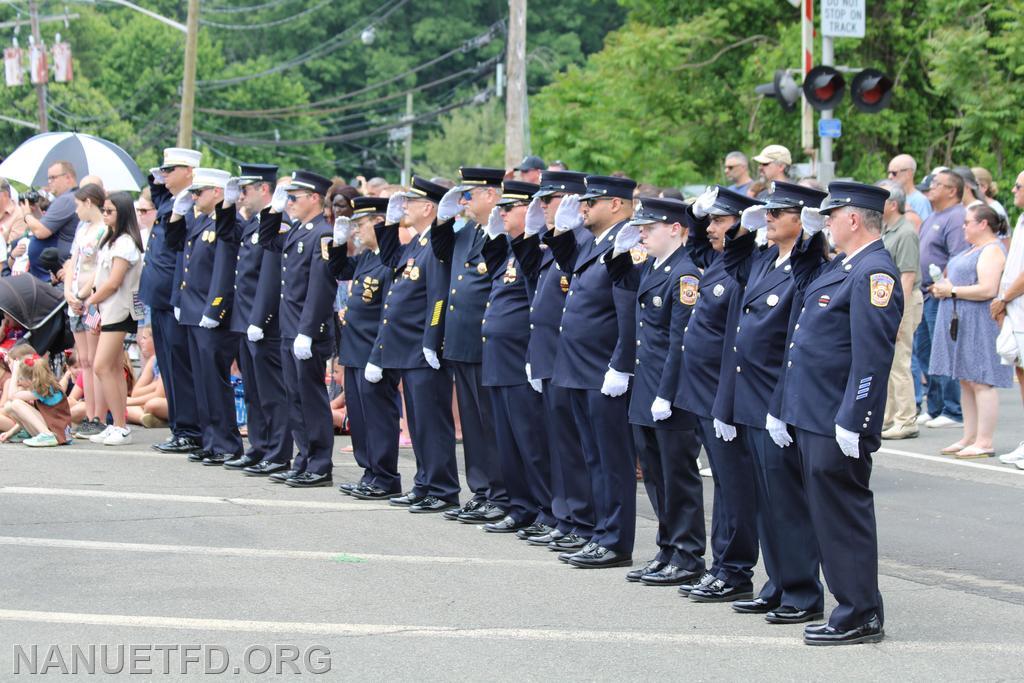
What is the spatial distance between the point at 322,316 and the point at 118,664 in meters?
5.00

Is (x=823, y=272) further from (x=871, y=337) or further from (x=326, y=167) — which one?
(x=326, y=167)

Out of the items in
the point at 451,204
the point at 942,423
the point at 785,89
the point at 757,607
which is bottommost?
the point at 757,607

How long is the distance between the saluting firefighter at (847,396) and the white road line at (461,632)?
212 millimetres

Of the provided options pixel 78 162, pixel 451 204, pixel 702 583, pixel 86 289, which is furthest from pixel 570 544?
pixel 78 162

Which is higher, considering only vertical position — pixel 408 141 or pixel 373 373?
pixel 408 141

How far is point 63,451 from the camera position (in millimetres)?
12547

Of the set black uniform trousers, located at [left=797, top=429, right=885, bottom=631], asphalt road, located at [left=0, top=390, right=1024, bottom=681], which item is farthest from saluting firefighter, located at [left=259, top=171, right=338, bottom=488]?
black uniform trousers, located at [left=797, top=429, right=885, bottom=631]

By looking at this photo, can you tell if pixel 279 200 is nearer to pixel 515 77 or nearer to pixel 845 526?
pixel 845 526

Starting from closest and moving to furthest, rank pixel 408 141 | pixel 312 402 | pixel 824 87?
pixel 312 402, pixel 824 87, pixel 408 141

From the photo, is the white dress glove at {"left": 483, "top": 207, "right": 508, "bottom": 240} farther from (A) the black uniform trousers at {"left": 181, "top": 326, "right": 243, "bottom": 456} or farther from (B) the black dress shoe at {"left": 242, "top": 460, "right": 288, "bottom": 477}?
(A) the black uniform trousers at {"left": 181, "top": 326, "right": 243, "bottom": 456}

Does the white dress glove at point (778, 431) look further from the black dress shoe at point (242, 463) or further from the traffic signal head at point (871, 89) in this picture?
the traffic signal head at point (871, 89)

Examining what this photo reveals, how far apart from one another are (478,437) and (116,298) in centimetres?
409

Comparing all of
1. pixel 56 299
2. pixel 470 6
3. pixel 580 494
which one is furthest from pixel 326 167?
pixel 580 494

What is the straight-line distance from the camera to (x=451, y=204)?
10.1 meters
